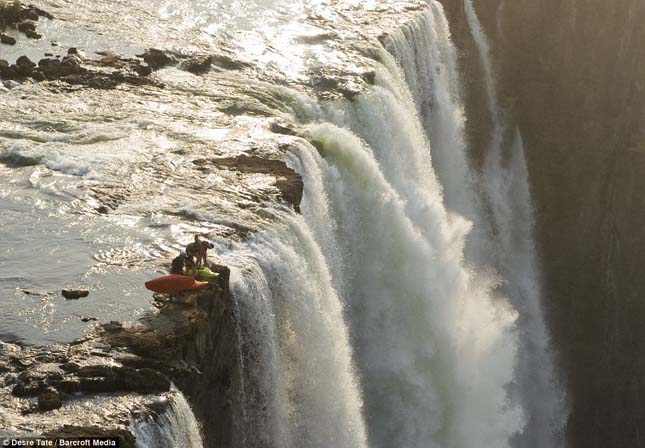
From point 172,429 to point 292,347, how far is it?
6040 mm

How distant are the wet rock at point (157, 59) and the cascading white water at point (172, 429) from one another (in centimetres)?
1737

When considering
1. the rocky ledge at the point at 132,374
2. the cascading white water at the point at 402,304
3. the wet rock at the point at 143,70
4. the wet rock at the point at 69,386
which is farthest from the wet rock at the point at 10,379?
the wet rock at the point at 143,70

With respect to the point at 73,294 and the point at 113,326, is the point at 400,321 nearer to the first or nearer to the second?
the point at 73,294

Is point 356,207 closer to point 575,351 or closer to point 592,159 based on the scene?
point 575,351

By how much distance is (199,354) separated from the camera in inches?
591

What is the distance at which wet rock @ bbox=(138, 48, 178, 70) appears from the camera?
28962 millimetres

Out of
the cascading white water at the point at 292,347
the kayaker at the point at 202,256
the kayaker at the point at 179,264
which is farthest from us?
the cascading white water at the point at 292,347

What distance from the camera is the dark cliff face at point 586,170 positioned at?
126 ft

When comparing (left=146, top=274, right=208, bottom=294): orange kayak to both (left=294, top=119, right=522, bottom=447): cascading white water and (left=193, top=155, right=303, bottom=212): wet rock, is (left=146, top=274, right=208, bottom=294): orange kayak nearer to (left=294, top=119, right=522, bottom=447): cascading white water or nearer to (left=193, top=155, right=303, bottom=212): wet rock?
(left=193, top=155, right=303, bottom=212): wet rock

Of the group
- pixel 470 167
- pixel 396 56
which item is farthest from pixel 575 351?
pixel 396 56

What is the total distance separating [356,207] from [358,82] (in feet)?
21.6

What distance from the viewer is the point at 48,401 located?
41.7 feet

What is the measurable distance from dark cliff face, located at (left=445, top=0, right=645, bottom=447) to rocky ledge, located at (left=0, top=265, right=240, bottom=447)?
23.5 meters

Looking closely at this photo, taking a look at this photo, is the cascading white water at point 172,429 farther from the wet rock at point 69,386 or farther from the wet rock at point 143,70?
the wet rock at point 143,70
